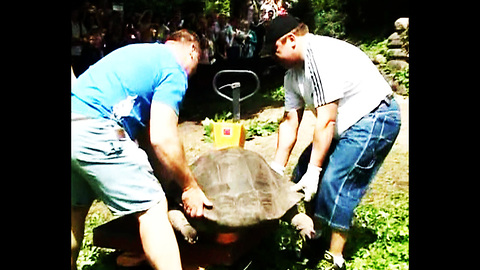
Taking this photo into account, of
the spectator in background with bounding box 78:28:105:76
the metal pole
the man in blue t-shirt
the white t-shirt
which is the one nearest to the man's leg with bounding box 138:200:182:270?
the man in blue t-shirt

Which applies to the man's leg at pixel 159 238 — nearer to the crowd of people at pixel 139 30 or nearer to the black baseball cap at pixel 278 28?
the crowd of people at pixel 139 30

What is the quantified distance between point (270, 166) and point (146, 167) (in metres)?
0.47

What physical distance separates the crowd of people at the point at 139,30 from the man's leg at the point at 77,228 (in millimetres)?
368

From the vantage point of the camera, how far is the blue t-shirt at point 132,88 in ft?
5.88

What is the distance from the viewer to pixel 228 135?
2.06 metres

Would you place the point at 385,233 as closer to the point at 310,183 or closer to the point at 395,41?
the point at 310,183

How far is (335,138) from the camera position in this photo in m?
2.15

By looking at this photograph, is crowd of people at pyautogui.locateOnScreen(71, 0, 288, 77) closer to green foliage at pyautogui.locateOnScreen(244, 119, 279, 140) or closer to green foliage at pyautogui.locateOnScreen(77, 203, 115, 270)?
green foliage at pyautogui.locateOnScreen(244, 119, 279, 140)

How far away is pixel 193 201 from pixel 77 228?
1.06 feet

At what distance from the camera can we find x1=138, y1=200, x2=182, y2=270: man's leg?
1856 mm

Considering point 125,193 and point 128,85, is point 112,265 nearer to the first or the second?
point 125,193

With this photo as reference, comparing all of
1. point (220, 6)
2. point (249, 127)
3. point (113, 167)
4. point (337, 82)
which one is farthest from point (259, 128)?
point (113, 167)
